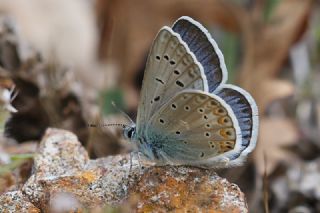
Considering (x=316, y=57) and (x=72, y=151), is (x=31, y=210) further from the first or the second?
(x=316, y=57)

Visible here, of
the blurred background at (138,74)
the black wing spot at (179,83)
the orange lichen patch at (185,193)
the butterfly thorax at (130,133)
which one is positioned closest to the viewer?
the orange lichen patch at (185,193)

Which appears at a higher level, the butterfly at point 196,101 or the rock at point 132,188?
the butterfly at point 196,101

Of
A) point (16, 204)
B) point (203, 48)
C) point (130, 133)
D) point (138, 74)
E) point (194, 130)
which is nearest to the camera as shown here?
point (16, 204)

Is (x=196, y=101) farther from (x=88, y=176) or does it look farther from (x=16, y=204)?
(x=16, y=204)

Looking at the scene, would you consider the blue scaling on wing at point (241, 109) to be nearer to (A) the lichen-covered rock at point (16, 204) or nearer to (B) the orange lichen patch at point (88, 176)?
(B) the orange lichen patch at point (88, 176)

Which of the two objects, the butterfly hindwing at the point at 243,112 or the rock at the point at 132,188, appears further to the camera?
the butterfly hindwing at the point at 243,112

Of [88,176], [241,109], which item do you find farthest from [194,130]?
[88,176]

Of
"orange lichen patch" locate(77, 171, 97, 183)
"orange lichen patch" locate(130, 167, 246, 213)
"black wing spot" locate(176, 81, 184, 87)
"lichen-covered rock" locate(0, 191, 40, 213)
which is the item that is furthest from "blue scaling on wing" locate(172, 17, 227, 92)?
"lichen-covered rock" locate(0, 191, 40, 213)

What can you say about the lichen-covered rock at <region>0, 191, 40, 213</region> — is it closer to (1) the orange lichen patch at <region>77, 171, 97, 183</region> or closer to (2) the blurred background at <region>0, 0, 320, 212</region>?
(1) the orange lichen patch at <region>77, 171, 97, 183</region>

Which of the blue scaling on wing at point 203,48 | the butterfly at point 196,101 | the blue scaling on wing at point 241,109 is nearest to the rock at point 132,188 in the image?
the butterfly at point 196,101
